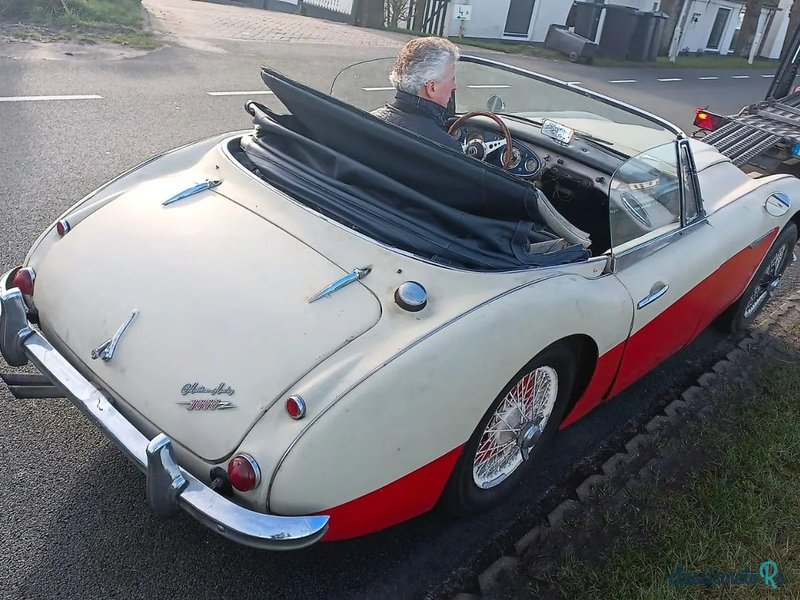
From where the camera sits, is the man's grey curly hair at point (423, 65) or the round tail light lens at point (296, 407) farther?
the man's grey curly hair at point (423, 65)

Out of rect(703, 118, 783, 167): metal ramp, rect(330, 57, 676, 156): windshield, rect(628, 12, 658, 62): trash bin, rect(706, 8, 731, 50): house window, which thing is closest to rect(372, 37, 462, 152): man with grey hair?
rect(330, 57, 676, 156): windshield

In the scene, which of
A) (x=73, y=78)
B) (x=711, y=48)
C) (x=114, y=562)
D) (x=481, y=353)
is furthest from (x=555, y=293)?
(x=711, y=48)

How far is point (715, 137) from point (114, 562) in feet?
19.7

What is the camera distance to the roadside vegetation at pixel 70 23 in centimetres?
988

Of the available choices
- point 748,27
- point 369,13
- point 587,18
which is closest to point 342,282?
point 369,13

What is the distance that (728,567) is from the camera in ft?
8.28

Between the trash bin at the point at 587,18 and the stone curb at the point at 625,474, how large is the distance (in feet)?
57.6

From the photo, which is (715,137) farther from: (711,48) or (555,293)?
(711,48)

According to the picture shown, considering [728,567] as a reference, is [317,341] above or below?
above

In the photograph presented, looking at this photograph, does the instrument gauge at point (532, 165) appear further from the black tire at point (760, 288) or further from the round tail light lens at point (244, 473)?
the round tail light lens at point (244, 473)

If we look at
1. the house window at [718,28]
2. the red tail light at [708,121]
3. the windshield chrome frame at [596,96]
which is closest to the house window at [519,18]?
the house window at [718,28]

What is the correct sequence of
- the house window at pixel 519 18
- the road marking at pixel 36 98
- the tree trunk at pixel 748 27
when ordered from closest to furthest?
1. the road marking at pixel 36 98
2. the house window at pixel 519 18
3. the tree trunk at pixel 748 27

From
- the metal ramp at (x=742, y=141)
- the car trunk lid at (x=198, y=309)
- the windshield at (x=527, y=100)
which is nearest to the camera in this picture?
the car trunk lid at (x=198, y=309)

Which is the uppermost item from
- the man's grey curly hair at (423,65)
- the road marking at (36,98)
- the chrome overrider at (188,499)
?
the man's grey curly hair at (423,65)
